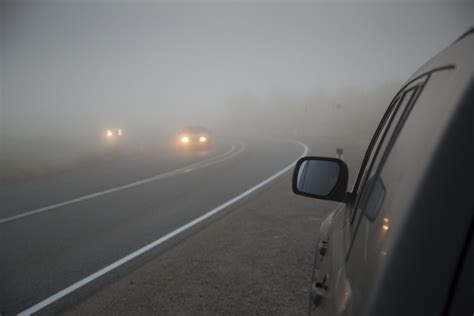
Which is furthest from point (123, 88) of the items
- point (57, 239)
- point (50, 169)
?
point (57, 239)

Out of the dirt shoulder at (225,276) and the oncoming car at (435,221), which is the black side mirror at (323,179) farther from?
the dirt shoulder at (225,276)

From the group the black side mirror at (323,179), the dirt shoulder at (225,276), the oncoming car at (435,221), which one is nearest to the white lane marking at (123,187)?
the dirt shoulder at (225,276)

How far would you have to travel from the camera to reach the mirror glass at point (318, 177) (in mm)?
2059

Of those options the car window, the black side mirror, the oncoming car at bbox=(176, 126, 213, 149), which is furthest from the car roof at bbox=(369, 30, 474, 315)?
the oncoming car at bbox=(176, 126, 213, 149)

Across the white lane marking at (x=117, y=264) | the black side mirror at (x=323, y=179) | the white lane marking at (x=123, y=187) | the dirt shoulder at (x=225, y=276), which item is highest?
the black side mirror at (x=323, y=179)

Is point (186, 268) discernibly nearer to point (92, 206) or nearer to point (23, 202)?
point (92, 206)

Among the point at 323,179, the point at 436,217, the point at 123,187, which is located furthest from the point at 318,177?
the point at 123,187

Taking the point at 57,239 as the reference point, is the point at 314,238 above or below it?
above

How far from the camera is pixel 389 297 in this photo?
0.77 metres

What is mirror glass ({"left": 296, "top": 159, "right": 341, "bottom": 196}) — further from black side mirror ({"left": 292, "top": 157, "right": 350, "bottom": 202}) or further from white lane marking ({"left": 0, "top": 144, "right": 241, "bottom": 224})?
white lane marking ({"left": 0, "top": 144, "right": 241, "bottom": 224})

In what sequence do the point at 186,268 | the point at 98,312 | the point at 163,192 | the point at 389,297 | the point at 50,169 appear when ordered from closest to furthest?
1. the point at 389,297
2. the point at 98,312
3. the point at 186,268
4. the point at 163,192
5. the point at 50,169

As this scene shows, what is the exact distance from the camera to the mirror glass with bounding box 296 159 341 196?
2059 millimetres

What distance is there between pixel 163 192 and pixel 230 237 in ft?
13.3

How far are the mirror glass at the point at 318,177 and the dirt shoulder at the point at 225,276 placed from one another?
192cm
